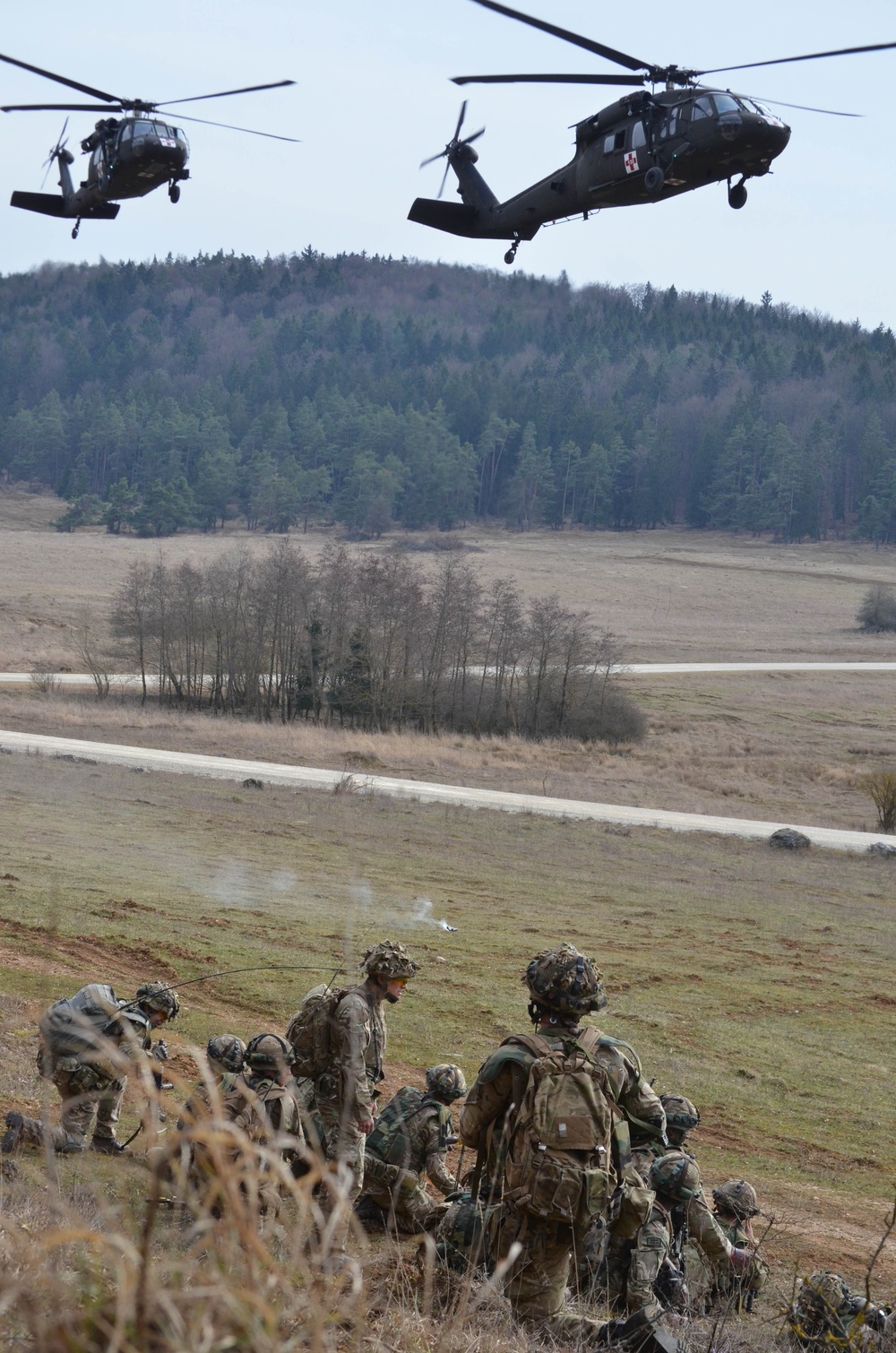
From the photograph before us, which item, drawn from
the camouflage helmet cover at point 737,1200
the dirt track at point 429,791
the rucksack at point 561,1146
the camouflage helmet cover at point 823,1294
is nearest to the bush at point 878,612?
the dirt track at point 429,791

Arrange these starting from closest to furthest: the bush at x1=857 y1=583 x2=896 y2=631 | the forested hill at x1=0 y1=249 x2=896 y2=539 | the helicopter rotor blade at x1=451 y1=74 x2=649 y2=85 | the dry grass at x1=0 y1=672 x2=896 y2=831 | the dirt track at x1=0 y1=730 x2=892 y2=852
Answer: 1. the helicopter rotor blade at x1=451 y1=74 x2=649 y2=85
2. the dirt track at x1=0 y1=730 x2=892 y2=852
3. the dry grass at x1=0 y1=672 x2=896 y2=831
4. the bush at x1=857 y1=583 x2=896 y2=631
5. the forested hill at x1=0 y1=249 x2=896 y2=539

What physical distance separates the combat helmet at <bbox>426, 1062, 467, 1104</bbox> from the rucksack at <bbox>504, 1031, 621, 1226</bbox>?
2656 mm

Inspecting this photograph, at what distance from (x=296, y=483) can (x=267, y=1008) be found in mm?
137229

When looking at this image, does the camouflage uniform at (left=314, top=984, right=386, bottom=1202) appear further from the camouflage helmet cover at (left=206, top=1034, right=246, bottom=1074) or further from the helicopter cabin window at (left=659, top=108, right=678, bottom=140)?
the helicopter cabin window at (left=659, top=108, right=678, bottom=140)

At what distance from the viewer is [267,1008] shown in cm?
1398

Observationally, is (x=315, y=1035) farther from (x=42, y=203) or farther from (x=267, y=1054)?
(x=42, y=203)

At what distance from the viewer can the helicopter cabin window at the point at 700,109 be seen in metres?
16.6

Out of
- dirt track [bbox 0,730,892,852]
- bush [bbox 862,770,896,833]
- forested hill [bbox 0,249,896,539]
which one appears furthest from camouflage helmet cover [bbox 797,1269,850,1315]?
forested hill [bbox 0,249,896,539]

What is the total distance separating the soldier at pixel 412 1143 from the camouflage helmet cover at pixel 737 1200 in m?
1.60

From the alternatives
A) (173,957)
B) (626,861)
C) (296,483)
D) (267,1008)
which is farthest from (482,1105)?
(296,483)

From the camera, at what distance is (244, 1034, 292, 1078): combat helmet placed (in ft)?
24.5

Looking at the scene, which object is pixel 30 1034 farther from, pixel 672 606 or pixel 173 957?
pixel 672 606

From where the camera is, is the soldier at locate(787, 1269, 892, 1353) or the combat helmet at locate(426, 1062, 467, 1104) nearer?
the soldier at locate(787, 1269, 892, 1353)

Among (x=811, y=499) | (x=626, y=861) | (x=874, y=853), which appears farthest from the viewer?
(x=811, y=499)
